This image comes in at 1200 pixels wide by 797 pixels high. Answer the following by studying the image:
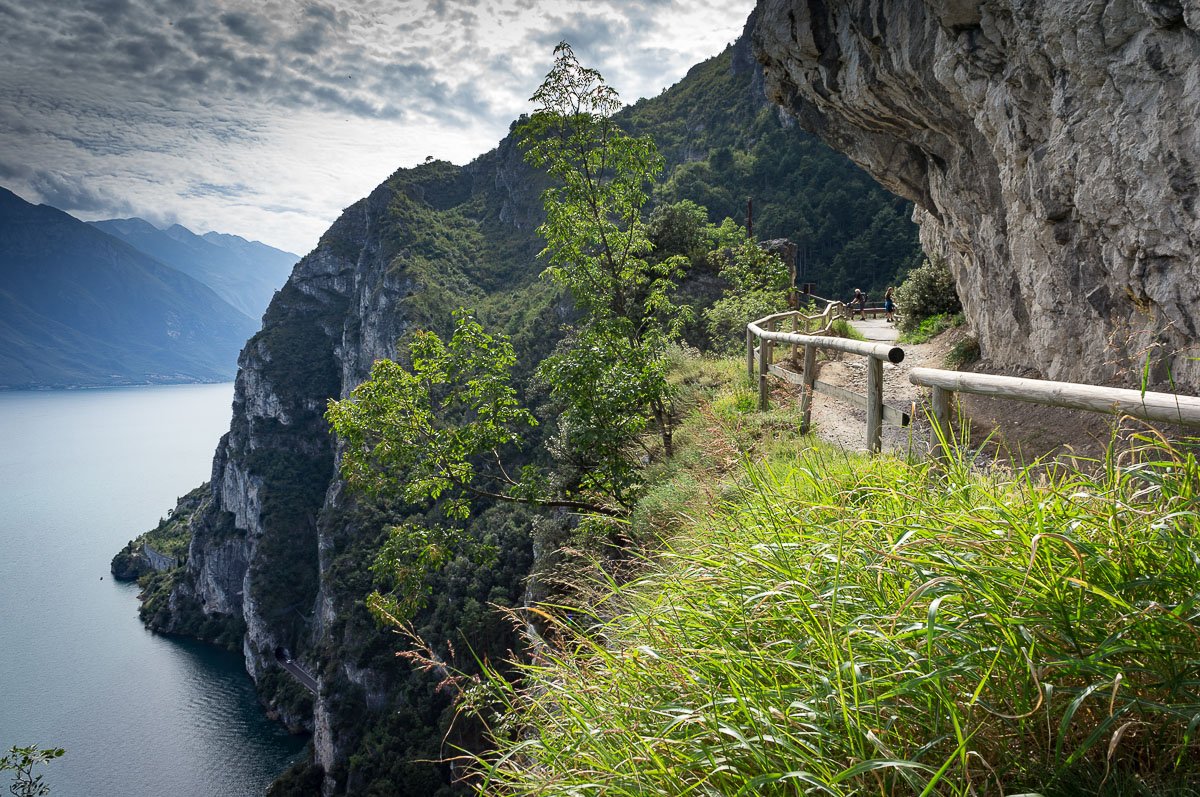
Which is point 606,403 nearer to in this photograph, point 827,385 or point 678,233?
point 827,385

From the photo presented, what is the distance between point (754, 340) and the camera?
368 inches

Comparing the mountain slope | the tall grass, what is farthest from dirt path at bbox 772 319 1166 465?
the mountain slope

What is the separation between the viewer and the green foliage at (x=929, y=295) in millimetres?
13055

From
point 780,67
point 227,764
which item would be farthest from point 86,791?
point 780,67

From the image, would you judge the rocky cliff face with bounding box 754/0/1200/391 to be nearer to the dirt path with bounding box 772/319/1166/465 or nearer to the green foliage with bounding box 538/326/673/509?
the dirt path with bounding box 772/319/1166/465

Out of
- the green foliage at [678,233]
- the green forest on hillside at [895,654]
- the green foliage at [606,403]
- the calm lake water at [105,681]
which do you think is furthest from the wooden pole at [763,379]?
the calm lake water at [105,681]

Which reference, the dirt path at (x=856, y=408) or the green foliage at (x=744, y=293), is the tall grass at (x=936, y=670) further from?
the green foliage at (x=744, y=293)

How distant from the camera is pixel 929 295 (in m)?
13.5

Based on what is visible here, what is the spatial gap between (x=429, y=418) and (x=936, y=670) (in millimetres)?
7786

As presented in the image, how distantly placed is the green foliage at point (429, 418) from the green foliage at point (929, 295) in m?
10.0

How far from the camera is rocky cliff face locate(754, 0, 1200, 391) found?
5121 millimetres

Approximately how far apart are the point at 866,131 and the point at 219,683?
82.5 m

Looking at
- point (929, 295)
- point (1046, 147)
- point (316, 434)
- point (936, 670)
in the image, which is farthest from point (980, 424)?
point (316, 434)

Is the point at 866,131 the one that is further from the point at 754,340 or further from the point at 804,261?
the point at 804,261
